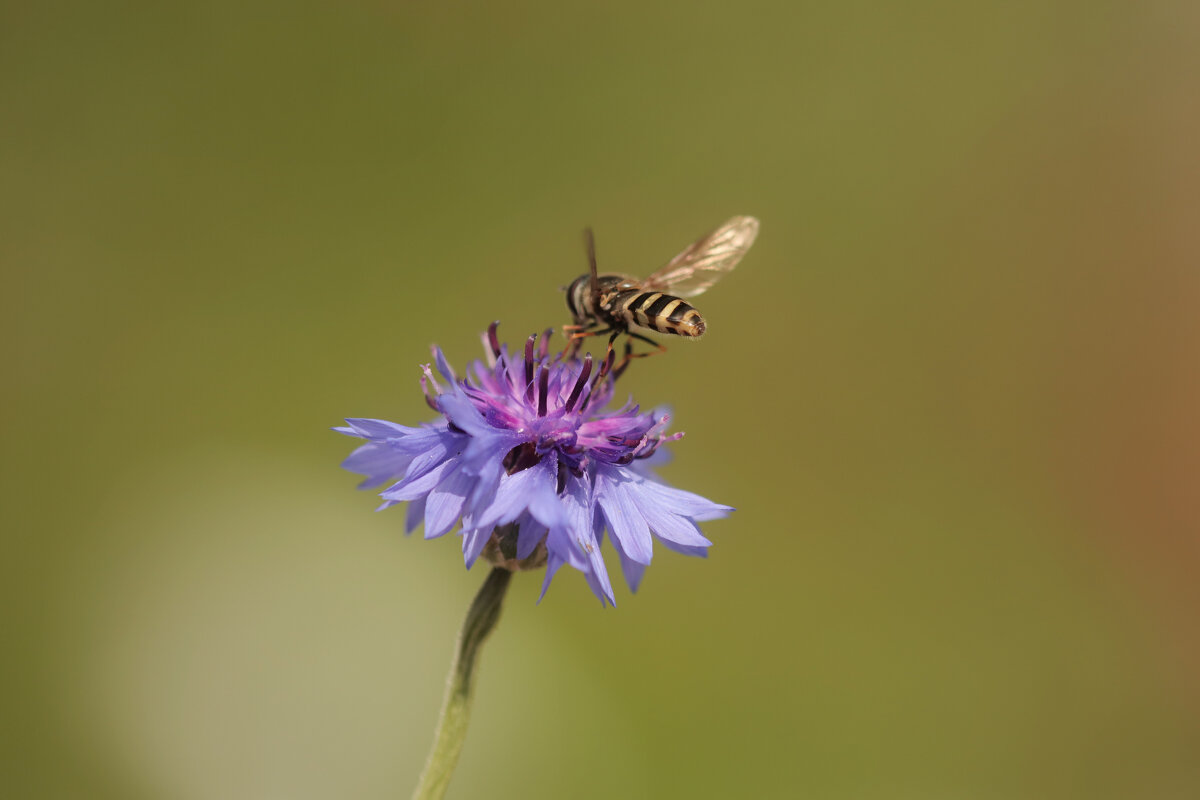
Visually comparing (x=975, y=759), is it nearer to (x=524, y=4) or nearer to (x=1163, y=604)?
(x=1163, y=604)

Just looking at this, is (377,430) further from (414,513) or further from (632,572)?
(632,572)

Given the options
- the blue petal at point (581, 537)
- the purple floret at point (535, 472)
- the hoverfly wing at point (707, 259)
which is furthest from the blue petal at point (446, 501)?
the hoverfly wing at point (707, 259)

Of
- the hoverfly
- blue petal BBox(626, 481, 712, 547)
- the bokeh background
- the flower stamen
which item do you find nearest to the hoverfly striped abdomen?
the hoverfly

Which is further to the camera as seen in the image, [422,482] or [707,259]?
[707,259]

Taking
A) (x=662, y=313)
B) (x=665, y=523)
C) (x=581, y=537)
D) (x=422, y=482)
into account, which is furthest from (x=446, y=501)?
(x=662, y=313)

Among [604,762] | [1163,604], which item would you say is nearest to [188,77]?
[604,762]

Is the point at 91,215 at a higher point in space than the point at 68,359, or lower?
higher
